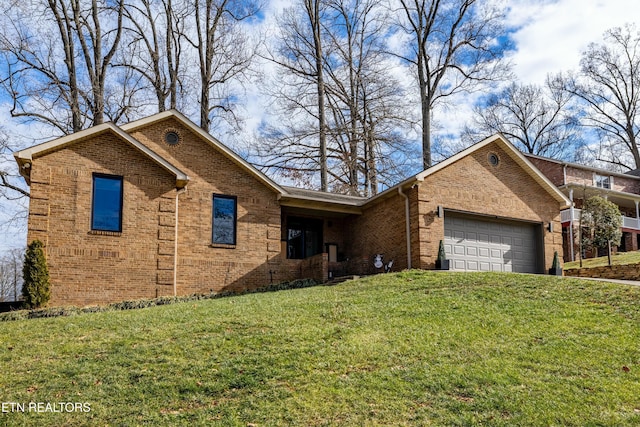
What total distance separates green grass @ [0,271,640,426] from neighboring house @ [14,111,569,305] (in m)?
3.55

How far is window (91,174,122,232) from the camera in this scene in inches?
604

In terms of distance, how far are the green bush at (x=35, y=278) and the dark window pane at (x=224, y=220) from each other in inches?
192

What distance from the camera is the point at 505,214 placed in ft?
63.6

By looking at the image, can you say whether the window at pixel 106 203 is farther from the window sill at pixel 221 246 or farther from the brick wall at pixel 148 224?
the window sill at pixel 221 246

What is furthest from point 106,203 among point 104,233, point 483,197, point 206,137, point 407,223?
point 483,197

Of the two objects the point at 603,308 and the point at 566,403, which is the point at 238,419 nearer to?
the point at 566,403

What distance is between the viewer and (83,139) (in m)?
15.5

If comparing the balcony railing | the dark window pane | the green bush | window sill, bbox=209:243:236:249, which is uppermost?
the balcony railing

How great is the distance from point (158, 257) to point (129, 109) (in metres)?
12.5

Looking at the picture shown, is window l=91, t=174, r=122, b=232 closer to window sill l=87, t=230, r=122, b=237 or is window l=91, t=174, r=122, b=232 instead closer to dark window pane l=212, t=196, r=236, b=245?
window sill l=87, t=230, r=122, b=237

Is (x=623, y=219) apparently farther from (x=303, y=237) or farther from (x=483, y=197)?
(x=303, y=237)

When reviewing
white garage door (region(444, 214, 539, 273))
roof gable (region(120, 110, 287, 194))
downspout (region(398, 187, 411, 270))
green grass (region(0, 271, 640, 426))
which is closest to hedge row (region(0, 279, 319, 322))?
green grass (region(0, 271, 640, 426))

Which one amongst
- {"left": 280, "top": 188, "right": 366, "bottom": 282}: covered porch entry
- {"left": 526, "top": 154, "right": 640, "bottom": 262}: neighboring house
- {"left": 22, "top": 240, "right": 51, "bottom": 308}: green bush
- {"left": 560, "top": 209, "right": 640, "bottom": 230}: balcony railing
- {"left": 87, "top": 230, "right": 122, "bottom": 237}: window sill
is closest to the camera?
{"left": 22, "top": 240, "right": 51, "bottom": 308}: green bush

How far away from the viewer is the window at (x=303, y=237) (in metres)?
20.2
